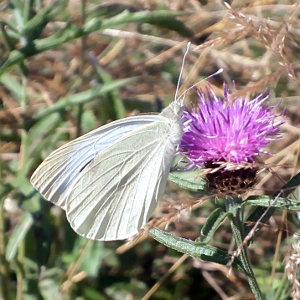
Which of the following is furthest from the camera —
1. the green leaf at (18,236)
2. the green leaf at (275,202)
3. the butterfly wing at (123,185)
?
the green leaf at (18,236)

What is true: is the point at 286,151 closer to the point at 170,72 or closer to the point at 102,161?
the point at 102,161

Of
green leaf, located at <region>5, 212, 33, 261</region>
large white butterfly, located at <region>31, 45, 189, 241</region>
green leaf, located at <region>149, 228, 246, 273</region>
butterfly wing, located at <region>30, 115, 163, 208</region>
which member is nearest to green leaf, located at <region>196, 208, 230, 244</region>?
green leaf, located at <region>149, 228, 246, 273</region>

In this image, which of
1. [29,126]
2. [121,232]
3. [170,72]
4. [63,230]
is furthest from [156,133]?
[170,72]

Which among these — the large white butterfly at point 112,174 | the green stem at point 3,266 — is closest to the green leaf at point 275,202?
the large white butterfly at point 112,174

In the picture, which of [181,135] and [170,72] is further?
[170,72]

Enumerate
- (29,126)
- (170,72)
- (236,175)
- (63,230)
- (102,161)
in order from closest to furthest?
(236,175) < (102,161) < (29,126) < (63,230) < (170,72)

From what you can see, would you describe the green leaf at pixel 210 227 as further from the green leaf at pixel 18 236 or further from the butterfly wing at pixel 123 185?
the green leaf at pixel 18 236
